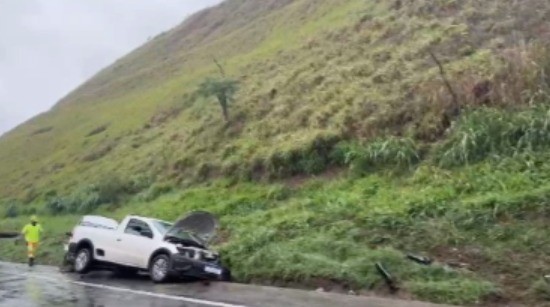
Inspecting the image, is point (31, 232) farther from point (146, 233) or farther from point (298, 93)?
point (298, 93)

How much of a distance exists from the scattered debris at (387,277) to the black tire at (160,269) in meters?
5.09

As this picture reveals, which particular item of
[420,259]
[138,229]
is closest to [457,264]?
[420,259]

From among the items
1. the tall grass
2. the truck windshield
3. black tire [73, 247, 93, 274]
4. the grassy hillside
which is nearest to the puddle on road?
black tire [73, 247, 93, 274]

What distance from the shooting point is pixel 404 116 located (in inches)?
880

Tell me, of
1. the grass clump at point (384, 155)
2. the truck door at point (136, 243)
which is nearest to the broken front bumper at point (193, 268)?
the truck door at point (136, 243)

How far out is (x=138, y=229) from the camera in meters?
18.2

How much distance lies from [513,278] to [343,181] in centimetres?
873

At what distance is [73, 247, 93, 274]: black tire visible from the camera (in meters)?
19.4

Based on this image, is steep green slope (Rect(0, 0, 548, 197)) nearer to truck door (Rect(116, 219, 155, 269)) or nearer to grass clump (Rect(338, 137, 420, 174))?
grass clump (Rect(338, 137, 420, 174))

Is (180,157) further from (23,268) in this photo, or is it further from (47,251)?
(23,268)

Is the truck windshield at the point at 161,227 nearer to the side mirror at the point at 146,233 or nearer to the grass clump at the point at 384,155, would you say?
the side mirror at the point at 146,233

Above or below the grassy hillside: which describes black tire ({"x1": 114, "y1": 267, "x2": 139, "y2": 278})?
below

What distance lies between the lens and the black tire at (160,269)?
55.1 ft

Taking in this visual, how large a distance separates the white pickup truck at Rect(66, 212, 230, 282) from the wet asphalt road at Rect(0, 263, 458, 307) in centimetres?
37
